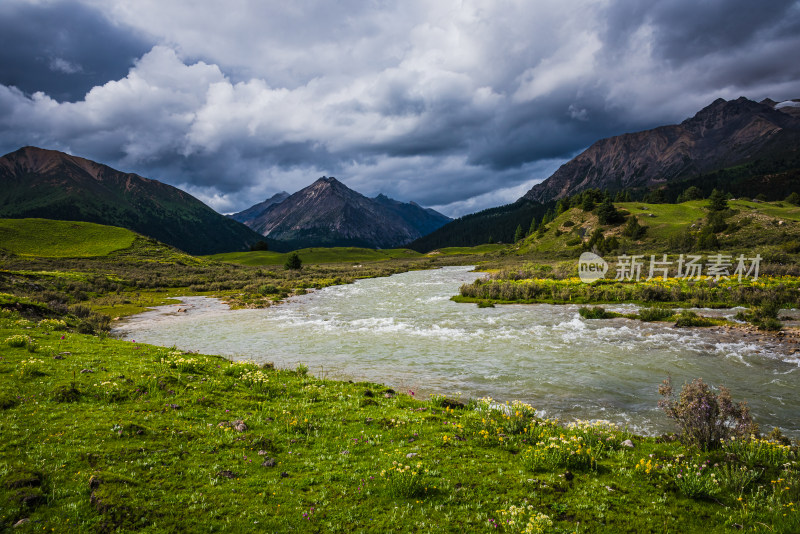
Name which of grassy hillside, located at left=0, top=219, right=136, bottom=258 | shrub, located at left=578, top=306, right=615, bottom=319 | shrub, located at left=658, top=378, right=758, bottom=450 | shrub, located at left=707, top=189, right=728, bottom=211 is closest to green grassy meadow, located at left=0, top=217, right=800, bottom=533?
shrub, located at left=658, top=378, right=758, bottom=450

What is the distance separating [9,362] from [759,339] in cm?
3582

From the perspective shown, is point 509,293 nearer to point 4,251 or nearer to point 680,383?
point 680,383

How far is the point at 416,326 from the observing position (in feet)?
98.3

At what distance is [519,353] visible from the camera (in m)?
21.1

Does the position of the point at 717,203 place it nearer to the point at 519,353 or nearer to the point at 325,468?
the point at 519,353

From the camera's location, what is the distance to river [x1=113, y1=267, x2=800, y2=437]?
14008mm

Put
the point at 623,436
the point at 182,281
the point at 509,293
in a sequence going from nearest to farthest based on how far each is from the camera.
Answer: the point at 623,436, the point at 509,293, the point at 182,281

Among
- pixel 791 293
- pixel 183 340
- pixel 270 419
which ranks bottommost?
pixel 183 340

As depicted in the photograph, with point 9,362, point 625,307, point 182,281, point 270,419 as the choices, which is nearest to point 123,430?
point 270,419

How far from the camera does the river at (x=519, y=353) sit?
14.0m

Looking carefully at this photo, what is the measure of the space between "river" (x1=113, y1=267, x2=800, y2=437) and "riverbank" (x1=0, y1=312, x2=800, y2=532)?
3.94m

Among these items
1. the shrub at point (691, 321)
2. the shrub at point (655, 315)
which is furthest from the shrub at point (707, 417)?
the shrub at point (655, 315)

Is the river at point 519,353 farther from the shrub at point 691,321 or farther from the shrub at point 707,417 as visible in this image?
the shrub at point 707,417

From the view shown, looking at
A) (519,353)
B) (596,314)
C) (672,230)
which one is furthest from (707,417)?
(672,230)
